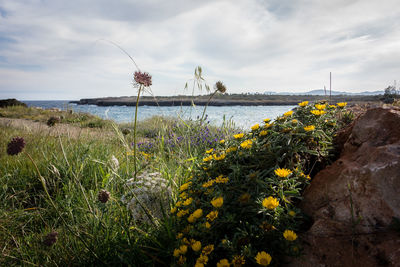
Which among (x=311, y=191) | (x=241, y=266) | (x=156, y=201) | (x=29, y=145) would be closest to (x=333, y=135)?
(x=311, y=191)

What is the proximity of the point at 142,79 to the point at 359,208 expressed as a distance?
5.10 feet

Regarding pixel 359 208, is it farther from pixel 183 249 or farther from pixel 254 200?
pixel 183 249

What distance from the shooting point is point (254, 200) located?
52.2 inches

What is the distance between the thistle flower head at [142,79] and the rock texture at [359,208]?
1306mm

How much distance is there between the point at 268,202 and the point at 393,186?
59 cm

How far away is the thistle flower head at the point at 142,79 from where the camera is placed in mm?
1710

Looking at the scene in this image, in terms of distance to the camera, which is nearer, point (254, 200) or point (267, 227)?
point (267, 227)

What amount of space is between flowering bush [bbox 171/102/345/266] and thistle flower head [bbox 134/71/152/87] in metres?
0.76

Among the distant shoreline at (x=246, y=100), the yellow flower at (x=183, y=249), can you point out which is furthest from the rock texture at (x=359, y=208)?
the distant shoreline at (x=246, y=100)

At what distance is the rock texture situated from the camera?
1057 millimetres

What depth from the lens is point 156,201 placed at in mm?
1951

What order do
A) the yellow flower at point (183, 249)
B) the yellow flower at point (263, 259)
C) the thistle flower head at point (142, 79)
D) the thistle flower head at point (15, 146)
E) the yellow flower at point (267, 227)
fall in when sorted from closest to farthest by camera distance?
1. the yellow flower at point (263, 259)
2. the yellow flower at point (267, 227)
3. the yellow flower at point (183, 249)
4. the thistle flower head at point (15, 146)
5. the thistle flower head at point (142, 79)

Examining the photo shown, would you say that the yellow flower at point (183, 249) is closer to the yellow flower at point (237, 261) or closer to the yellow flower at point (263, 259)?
the yellow flower at point (237, 261)

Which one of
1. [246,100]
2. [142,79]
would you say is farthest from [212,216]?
[246,100]
